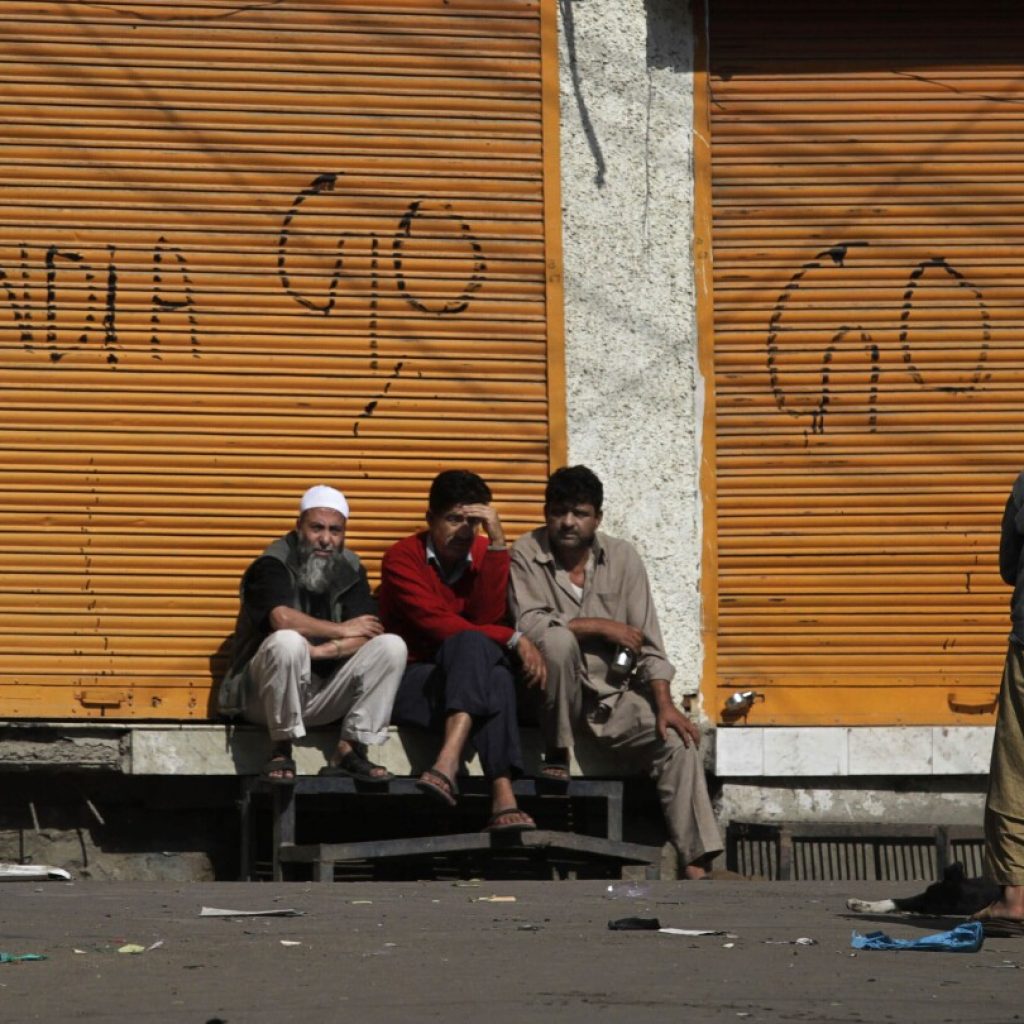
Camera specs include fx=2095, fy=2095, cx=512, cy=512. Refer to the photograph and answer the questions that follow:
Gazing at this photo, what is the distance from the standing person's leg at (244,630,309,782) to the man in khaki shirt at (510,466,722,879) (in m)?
0.98

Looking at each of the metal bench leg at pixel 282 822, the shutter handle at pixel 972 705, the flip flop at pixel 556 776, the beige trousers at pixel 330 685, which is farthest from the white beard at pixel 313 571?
the shutter handle at pixel 972 705

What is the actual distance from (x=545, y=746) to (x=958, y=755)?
1911 millimetres

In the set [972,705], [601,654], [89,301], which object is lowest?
[972,705]

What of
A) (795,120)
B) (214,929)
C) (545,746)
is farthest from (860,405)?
(214,929)

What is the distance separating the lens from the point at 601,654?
873cm

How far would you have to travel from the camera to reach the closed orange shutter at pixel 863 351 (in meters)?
9.24

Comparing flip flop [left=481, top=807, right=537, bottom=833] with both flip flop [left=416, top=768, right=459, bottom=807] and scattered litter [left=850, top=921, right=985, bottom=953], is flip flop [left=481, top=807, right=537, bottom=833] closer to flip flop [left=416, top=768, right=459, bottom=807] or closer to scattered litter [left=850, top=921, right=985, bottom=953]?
flip flop [left=416, top=768, right=459, bottom=807]

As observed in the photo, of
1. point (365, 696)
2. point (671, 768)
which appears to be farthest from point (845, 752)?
point (365, 696)

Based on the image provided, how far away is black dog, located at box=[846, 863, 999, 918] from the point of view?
6586mm

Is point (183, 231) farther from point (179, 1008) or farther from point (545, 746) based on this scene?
point (179, 1008)

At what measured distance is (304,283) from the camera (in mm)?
9109

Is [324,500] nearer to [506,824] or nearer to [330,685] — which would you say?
[330,685]

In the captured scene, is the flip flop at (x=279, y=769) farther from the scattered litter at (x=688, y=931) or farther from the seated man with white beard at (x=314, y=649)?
the scattered litter at (x=688, y=931)

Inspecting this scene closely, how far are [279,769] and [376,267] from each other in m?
2.36
